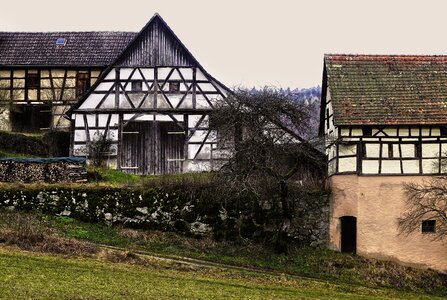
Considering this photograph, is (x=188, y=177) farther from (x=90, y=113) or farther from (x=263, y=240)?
(x=90, y=113)

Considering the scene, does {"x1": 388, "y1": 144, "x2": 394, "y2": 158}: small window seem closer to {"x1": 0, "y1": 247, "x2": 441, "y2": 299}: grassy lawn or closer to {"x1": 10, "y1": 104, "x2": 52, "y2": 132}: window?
{"x1": 0, "y1": 247, "x2": 441, "y2": 299}: grassy lawn

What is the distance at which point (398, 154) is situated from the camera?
35938 millimetres

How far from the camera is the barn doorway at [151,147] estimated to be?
144 ft

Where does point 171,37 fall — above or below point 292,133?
above

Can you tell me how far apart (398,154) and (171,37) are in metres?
15.1

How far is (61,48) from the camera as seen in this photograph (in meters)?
51.2

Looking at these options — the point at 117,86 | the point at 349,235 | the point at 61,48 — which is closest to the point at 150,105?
the point at 117,86

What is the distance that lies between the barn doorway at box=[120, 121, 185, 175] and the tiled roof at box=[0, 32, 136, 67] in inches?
319

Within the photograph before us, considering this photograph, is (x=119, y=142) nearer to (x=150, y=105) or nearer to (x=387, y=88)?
(x=150, y=105)

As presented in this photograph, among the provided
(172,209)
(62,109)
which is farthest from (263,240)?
(62,109)

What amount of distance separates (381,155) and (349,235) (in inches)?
171

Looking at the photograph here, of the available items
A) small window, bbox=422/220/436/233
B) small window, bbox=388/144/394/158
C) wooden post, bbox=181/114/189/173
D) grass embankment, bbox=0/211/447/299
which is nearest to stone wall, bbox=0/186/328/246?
grass embankment, bbox=0/211/447/299

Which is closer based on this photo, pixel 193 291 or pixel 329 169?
pixel 193 291

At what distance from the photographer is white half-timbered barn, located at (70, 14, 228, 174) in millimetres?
43625
